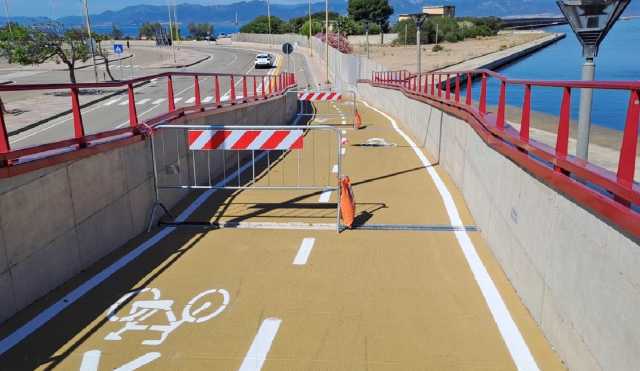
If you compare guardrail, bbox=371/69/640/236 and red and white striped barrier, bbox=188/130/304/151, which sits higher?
guardrail, bbox=371/69/640/236

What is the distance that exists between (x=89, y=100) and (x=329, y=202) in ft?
118

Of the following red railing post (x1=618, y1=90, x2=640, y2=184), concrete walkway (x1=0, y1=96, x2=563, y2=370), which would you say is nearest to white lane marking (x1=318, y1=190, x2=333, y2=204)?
concrete walkway (x1=0, y1=96, x2=563, y2=370)

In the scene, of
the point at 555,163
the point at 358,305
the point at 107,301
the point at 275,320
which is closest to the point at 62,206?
the point at 107,301

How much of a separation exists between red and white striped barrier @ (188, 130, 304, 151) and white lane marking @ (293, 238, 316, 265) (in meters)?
1.70

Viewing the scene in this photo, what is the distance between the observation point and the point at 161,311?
5.72 m

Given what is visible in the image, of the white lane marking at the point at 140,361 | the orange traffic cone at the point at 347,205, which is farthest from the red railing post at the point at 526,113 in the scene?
the white lane marking at the point at 140,361

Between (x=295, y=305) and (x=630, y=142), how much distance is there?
3.39 meters

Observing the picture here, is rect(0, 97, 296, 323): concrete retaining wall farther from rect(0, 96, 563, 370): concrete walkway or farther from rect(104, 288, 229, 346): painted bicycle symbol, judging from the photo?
rect(104, 288, 229, 346): painted bicycle symbol

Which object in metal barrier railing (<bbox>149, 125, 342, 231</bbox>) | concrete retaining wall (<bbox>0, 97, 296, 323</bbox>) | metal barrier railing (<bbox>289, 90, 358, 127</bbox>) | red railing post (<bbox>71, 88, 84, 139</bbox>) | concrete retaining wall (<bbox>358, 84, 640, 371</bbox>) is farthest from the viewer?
metal barrier railing (<bbox>289, 90, 358, 127</bbox>)

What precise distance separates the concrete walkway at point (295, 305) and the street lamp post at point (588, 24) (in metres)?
1.99

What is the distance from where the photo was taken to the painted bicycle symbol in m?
5.34

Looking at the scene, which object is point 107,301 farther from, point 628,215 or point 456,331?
point 628,215

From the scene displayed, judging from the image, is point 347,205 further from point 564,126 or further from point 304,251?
point 564,126

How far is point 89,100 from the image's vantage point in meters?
41.2
